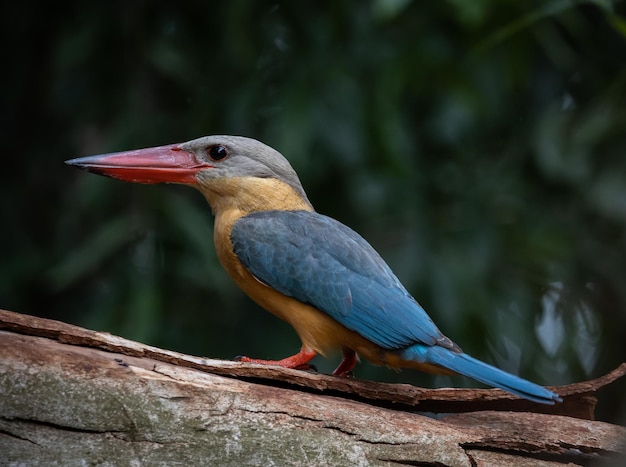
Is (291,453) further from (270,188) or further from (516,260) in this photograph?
(516,260)

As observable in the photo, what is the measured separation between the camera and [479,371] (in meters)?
3.69

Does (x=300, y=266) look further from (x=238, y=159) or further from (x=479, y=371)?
(x=479, y=371)

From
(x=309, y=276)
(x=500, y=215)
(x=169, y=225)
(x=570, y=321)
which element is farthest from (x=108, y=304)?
(x=570, y=321)

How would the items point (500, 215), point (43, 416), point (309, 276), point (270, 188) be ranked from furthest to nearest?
point (500, 215) < point (270, 188) < point (309, 276) < point (43, 416)

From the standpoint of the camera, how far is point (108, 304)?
5.79 m

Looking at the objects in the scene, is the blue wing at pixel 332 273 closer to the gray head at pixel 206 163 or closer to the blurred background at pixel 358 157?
the gray head at pixel 206 163

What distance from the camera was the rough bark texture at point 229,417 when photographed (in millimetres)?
2988

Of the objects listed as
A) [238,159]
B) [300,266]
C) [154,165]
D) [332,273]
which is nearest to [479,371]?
[332,273]

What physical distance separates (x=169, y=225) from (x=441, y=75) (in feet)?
6.15

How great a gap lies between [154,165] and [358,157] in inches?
67.8

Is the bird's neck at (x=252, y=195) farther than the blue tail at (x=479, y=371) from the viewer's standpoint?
Yes

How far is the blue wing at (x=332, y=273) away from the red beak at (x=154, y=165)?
411 millimetres

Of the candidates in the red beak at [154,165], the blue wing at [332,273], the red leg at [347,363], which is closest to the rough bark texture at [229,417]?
the blue wing at [332,273]

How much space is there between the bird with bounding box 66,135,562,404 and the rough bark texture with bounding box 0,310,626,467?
7.9 inches
